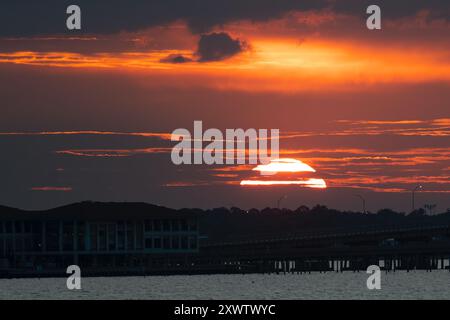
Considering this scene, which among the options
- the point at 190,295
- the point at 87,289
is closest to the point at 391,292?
the point at 190,295

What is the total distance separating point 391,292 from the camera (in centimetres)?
16175
